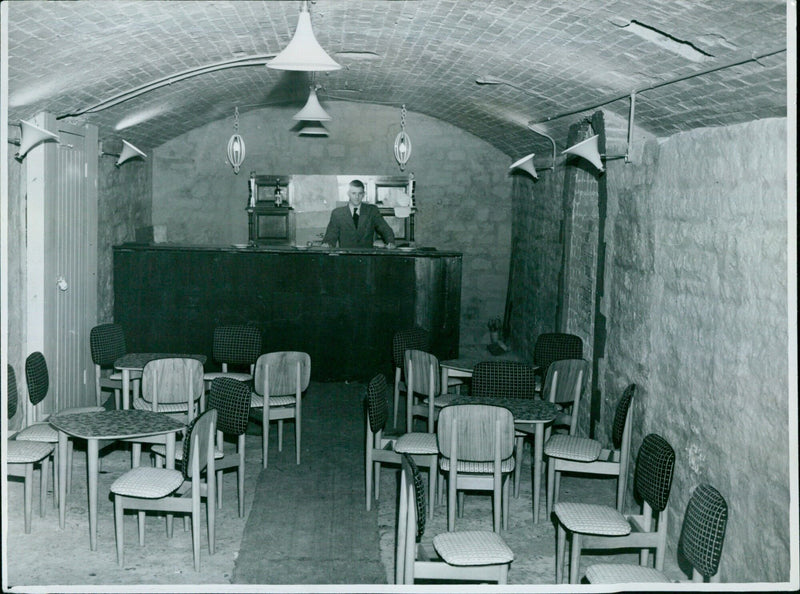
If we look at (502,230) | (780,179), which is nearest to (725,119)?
(780,179)

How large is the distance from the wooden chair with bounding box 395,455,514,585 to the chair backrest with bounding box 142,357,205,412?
9.90ft

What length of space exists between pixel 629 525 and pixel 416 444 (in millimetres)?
1780

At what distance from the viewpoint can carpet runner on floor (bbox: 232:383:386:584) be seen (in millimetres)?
6020

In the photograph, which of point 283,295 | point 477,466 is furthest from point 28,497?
point 283,295

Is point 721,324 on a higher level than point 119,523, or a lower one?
higher

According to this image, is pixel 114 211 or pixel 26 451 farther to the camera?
pixel 114 211

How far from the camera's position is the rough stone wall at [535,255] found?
11.4 metres

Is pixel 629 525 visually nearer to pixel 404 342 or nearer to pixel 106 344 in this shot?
pixel 404 342

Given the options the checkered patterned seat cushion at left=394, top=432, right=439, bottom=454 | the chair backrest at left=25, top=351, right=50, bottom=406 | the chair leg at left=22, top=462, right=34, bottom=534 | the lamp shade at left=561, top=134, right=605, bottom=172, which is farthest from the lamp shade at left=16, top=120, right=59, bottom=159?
the lamp shade at left=561, top=134, right=605, bottom=172

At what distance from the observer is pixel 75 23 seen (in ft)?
19.6

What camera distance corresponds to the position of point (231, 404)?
6.52m

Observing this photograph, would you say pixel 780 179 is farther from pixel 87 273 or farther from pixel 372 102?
pixel 372 102

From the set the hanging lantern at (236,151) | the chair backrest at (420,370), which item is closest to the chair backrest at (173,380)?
the chair backrest at (420,370)

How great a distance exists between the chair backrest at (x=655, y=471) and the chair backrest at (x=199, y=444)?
8.66 feet
